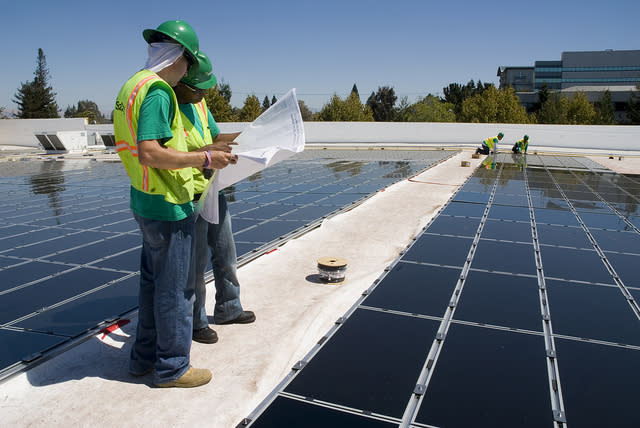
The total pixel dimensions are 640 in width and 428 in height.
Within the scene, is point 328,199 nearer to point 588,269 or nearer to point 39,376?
point 588,269

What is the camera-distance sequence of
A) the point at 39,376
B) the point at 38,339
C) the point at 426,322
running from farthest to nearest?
the point at 426,322, the point at 38,339, the point at 39,376

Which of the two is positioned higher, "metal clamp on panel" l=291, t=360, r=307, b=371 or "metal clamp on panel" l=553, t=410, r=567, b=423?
"metal clamp on panel" l=291, t=360, r=307, b=371

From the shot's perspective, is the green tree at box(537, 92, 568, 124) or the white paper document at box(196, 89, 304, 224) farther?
the green tree at box(537, 92, 568, 124)

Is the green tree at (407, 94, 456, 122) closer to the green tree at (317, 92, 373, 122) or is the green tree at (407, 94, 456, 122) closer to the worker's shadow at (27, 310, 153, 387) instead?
the green tree at (317, 92, 373, 122)

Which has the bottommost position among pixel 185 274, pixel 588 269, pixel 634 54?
pixel 588 269

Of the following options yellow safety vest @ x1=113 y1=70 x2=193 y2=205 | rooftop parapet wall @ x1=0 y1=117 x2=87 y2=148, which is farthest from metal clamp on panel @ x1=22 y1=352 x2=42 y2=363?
rooftop parapet wall @ x1=0 y1=117 x2=87 y2=148

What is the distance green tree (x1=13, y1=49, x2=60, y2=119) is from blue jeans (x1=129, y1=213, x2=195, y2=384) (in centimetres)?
7318

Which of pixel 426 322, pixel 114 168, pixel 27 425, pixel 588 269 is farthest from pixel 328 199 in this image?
pixel 114 168

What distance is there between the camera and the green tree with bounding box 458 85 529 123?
5169 cm

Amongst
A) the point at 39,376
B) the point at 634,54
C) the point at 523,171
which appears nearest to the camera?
the point at 39,376

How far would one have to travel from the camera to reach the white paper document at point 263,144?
3.09m

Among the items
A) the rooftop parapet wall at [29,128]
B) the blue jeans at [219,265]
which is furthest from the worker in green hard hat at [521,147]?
the rooftop parapet wall at [29,128]

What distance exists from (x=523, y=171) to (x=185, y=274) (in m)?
14.8

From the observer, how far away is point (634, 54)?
102500mm
